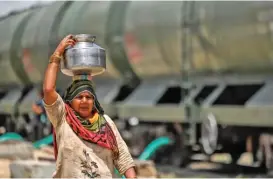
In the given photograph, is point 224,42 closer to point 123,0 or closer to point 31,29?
point 123,0

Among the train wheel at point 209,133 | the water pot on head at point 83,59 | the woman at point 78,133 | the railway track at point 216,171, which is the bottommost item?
the railway track at point 216,171

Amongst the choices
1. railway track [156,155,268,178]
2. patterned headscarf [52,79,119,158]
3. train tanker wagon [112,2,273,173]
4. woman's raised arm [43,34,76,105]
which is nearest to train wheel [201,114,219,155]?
train tanker wagon [112,2,273,173]

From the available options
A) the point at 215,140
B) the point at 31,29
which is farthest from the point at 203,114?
the point at 31,29

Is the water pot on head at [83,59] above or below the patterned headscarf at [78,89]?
above

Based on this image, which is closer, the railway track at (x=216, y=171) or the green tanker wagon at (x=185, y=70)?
the green tanker wagon at (x=185, y=70)

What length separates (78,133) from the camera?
3.49 metres

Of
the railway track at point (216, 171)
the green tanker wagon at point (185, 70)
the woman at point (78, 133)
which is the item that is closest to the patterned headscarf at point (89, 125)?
the woman at point (78, 133)

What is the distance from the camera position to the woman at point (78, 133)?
11.4 feet

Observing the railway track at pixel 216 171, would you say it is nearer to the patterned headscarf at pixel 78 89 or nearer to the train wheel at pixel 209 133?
the train wheel at pixel 209 133

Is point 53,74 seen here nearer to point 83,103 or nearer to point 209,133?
point 83,103

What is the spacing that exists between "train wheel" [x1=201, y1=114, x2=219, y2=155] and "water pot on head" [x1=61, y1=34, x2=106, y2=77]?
6869mm

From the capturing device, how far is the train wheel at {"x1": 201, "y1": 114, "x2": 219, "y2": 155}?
1034 cm

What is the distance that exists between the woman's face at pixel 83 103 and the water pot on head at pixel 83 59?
0.45 ft

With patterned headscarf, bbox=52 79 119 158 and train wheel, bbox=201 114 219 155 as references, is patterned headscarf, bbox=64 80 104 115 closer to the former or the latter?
patterned headscarf, bbox=52 79 119 158
